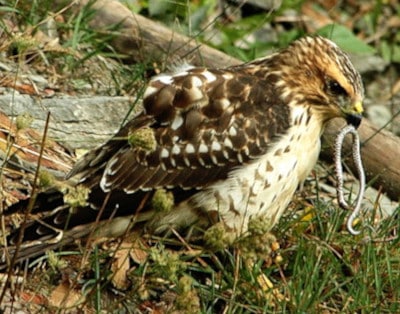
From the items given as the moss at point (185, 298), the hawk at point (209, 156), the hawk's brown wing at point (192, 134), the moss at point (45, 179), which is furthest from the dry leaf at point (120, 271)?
the moss at point (45, 179)

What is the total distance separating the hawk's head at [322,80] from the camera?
19.3ft

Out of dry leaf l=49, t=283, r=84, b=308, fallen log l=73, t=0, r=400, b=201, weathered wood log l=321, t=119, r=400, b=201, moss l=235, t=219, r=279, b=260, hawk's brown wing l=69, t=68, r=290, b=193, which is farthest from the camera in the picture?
fallen log l=73, t=0, r=400, b=201

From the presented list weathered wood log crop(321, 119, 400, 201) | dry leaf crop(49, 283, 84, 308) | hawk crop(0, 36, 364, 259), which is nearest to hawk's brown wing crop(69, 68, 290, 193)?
hawk crop(0, 36, 364, 259)

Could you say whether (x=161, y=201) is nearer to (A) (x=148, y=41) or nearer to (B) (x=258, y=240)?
(B) (x=258, y=240)

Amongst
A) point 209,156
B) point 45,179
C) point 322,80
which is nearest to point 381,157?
point 322,80

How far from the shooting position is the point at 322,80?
235 inches

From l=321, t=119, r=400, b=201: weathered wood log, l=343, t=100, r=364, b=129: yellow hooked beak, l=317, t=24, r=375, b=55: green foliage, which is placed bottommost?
l=317, t=24, r=375, b=55: green foliage

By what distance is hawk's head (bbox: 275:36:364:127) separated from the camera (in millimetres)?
5895

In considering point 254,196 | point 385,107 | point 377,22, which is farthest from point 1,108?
point 377,22

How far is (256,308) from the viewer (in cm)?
552

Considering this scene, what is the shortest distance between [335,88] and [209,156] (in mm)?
675

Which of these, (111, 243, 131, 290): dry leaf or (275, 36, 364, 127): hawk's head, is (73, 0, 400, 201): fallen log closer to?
(275, 36, 364, 127): hawk's head

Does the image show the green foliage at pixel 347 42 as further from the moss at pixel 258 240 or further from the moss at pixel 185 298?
the moss at pixel 185 298

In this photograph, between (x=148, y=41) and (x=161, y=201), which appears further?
(x=148, y=41)
